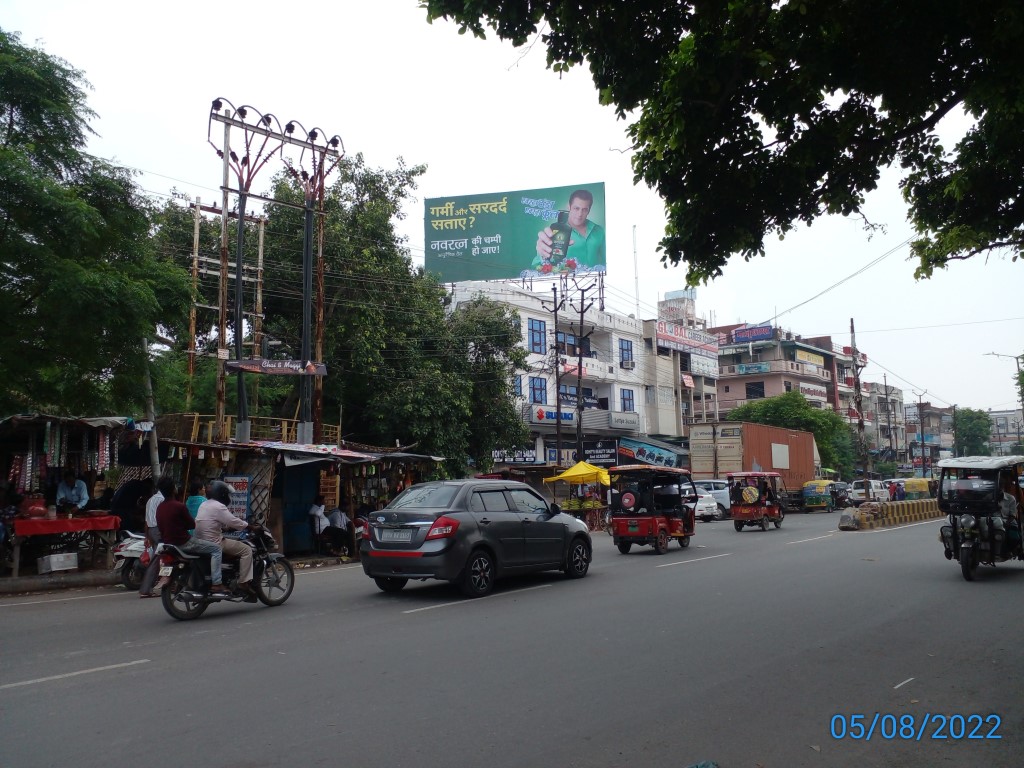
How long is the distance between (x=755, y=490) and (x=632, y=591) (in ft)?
55.8

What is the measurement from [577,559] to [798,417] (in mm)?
50014

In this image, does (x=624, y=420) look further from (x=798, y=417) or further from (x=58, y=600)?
(x=58, y=600)

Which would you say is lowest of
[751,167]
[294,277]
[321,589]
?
[321,589]

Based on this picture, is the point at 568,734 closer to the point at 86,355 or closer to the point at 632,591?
the point at 632,591

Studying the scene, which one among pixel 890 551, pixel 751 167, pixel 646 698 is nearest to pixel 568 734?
pixel 646 698

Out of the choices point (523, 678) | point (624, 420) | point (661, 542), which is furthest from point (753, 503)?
point (523, 678)

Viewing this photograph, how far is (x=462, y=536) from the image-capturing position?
10.9 metres

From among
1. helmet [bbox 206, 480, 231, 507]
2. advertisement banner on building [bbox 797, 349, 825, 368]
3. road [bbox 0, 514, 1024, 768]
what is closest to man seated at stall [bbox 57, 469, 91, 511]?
road [bbox 0, 514, 1024, 768]

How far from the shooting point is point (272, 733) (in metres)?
5.23

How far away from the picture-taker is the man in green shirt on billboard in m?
43.6

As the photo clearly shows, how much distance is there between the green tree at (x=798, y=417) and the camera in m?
59.5

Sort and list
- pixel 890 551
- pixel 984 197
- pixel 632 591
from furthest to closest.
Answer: pixel 890 551 < pixel 632 591 < pixel 984 197
